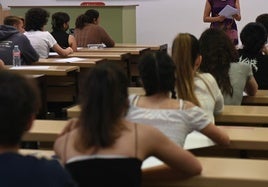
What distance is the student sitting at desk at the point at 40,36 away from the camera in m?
6.04

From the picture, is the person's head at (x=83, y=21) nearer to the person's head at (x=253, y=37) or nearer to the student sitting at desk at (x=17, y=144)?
the person's head at (x=253, y=37)

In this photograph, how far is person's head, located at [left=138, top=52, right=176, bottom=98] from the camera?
85.4 inches

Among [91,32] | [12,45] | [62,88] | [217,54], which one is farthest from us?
[91,32]

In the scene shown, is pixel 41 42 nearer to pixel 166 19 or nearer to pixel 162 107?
pixel 162 107

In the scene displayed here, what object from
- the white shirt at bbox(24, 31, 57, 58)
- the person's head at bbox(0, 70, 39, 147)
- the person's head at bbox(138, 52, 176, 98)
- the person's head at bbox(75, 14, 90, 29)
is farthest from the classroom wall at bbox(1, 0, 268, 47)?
the person's head at bbox(0, 70, 39, 147)

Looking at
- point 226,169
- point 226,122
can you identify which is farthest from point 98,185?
point 226,122

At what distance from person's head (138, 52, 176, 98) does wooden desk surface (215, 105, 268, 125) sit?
920mm

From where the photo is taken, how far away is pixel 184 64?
109 inches

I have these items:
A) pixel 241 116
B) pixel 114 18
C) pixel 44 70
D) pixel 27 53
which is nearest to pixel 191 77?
pixel 241 116

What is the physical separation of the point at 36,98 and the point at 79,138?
32 centimetres

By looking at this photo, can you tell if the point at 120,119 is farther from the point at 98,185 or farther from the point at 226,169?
the point at 226,169

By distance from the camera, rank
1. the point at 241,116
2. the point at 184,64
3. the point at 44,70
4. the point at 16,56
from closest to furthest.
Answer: the point at 184,64
the point at 241,116
the point at 44,70
the point at 16,56

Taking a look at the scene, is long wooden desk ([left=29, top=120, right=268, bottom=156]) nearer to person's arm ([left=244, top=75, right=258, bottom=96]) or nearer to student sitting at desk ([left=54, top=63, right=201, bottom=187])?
student sitting at desk ([left=54, top=63, right=201, bottom=187])

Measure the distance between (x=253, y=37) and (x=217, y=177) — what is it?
2.27 meters
